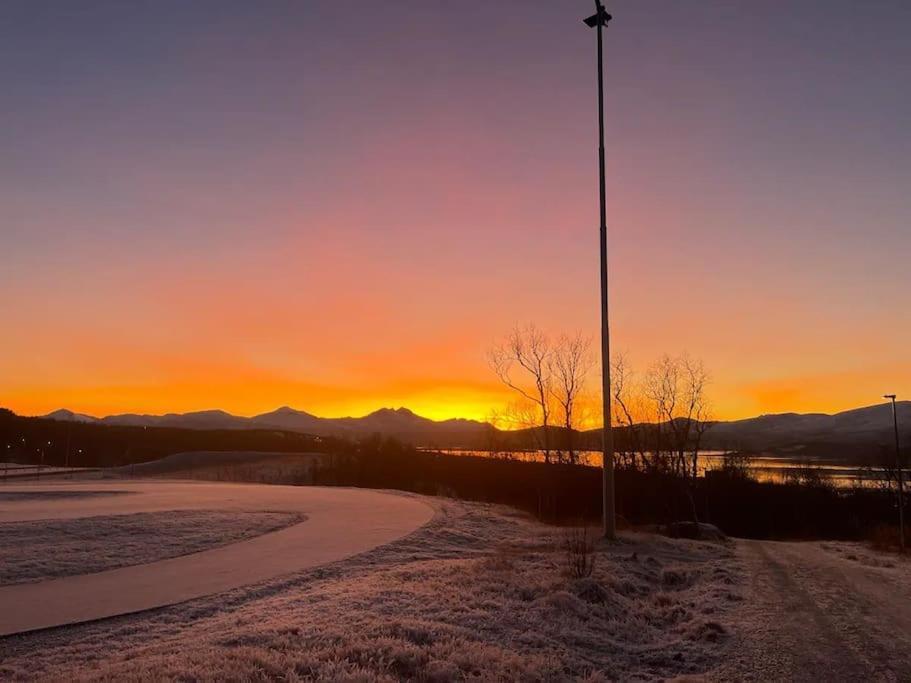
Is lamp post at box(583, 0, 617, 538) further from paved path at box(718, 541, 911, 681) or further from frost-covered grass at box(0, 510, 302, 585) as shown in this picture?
frost-covered grass at box(0, 510, 302, 585)

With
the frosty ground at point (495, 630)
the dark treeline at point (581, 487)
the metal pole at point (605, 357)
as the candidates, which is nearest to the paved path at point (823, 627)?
the frosty ground at point (495, 630)

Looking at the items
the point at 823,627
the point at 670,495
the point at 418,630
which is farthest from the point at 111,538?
the point at 670,495

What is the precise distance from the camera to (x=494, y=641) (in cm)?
794

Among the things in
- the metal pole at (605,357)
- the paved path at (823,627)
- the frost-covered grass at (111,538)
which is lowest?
the paved path at (823,627)

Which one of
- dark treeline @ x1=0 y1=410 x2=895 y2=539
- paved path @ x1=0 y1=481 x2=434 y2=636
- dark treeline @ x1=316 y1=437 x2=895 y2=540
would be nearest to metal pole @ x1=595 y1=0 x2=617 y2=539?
paved path @ x1=0 y1=481 x2=434 y2=636

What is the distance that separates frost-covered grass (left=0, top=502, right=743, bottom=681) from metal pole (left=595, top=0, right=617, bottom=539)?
11.4 feet

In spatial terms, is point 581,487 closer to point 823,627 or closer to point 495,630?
point 823,627

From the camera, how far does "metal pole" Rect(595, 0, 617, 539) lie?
1678cm

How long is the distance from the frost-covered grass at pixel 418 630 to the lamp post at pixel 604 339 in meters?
3.49

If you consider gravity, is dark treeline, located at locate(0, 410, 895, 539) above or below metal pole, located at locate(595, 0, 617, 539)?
below

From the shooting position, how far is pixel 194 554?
14117 mm

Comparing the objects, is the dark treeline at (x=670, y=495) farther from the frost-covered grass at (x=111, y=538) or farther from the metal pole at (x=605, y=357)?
the frost-covered grass at (x=111, y=538)

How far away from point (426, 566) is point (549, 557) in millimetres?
2907

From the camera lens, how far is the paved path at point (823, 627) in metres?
7.50
